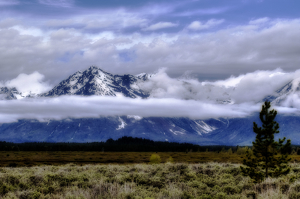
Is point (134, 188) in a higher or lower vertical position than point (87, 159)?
higher

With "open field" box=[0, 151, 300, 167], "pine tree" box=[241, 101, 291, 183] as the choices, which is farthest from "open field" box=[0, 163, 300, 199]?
"open field" box=[0, 151, 300, 167]

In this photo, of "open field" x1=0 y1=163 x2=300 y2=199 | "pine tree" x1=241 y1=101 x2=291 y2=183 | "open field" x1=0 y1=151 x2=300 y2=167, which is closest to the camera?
"open field" x1=0 y1=163 x2=300 y2=199

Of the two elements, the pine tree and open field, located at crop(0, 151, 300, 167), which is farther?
open field, located at crop(0, 151, 300, 167)

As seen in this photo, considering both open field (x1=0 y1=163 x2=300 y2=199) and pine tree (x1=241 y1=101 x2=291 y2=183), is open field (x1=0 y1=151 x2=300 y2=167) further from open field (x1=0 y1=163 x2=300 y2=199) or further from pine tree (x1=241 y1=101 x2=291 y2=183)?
open field (x1=0 y1=163 x2=300 y2=199)

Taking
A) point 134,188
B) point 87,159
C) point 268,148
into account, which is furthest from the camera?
point 87,159

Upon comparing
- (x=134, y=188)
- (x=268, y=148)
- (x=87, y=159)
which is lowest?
(x=87, y=159)

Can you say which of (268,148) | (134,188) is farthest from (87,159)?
(134,188)

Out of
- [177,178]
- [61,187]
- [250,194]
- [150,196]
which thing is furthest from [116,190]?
[250,194]

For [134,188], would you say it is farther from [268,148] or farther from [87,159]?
[87,159]

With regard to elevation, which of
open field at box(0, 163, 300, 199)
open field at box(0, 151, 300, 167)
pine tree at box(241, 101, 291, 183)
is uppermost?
pine tree at box(241, 101, 291, 183)

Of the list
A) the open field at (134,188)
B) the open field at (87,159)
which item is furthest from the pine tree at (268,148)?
the open field at (87,159)

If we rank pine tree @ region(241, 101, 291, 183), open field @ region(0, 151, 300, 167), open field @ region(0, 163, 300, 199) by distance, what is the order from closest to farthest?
1. open field @ region(0, 163, 300, 199)
2. pine tree @ region(241, 101, 291, 183)
3. open field @ region(0, 151, 300, 167)

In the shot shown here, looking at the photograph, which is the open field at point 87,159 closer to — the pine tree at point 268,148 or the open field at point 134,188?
the pine tree at point 268,148

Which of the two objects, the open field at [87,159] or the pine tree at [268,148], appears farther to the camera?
the open field at [87,159]
